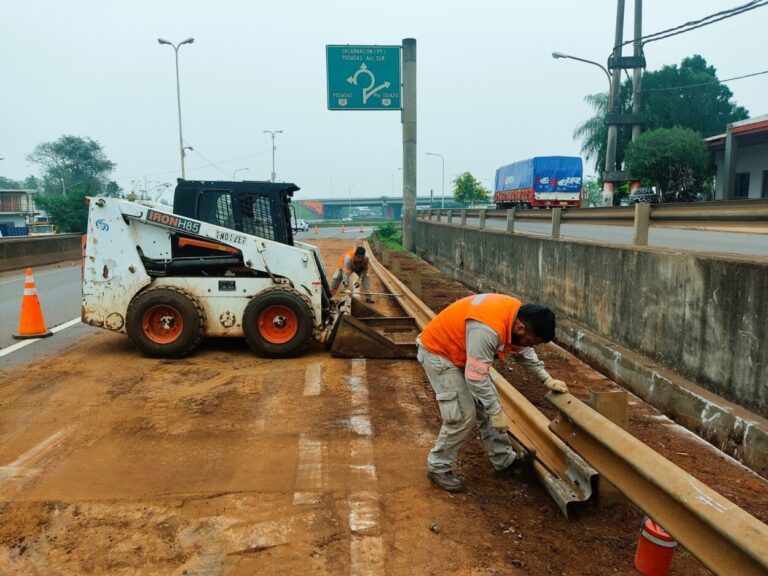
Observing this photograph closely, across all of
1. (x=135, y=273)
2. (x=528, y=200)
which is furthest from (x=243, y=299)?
(x=528, y=200)

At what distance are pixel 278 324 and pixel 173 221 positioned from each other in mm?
1857

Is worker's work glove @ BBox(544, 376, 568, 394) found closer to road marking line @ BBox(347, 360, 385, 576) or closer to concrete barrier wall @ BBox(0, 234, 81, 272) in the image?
road marking line @ BBox(347, 360, 385, 576)

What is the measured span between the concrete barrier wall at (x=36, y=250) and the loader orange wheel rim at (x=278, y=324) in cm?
1531

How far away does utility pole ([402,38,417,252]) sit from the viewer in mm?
21516

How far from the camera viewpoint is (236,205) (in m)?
8.12

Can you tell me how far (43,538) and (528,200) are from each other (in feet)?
114

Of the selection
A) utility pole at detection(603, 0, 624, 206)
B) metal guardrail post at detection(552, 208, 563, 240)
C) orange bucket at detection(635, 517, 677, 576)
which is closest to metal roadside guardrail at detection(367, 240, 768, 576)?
orange bucket at detection(635, 517, 677, 576)

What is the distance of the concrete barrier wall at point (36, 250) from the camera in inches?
773

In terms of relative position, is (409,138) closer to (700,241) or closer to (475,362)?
(700,241)

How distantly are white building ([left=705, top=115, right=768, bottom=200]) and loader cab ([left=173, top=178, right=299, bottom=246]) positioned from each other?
79.1 ft

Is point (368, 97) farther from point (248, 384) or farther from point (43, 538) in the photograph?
point (43, 538)

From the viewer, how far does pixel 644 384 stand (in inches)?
244

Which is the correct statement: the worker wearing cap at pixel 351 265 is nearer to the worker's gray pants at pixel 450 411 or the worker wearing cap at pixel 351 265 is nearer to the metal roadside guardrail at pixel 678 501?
the worker's gray pants at pixel 450 411

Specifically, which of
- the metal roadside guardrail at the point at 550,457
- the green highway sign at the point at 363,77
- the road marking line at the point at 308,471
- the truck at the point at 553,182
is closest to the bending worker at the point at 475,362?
the metal roadside guardrail at the point at 550,457
